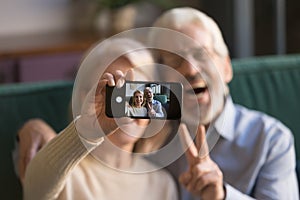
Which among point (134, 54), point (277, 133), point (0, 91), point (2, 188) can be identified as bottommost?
point (2, 188)

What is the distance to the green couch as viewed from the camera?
1.56m

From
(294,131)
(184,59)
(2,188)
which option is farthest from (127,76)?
(294,131)

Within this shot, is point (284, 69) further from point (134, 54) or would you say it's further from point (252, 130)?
point (134, 54)

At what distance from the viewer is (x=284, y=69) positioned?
1.77 meters

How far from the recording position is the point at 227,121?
56.5 inches

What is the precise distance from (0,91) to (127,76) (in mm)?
653

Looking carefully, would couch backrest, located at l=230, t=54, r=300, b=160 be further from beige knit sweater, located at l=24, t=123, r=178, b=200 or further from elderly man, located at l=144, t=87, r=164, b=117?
elderly man, located at l=144, t=87, r=164, b=117

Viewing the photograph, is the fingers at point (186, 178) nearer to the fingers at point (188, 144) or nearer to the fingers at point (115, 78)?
the fingers at point (188, 144)

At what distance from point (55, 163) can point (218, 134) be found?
1.40ft

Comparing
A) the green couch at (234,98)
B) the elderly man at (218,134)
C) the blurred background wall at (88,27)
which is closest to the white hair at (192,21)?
the elderly man at (218,134)

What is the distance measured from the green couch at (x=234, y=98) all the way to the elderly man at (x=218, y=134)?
227mm

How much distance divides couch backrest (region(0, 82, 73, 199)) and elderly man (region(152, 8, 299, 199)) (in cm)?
37

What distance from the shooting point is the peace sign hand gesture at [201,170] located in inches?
48.3

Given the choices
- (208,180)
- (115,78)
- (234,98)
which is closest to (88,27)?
(234,98)
